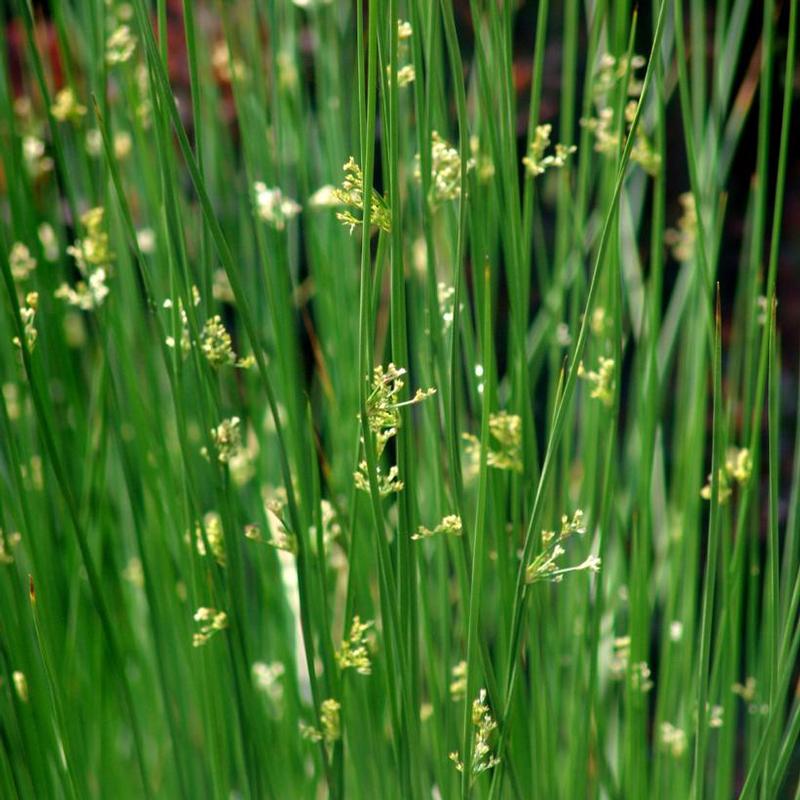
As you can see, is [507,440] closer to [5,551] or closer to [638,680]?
[638,680]

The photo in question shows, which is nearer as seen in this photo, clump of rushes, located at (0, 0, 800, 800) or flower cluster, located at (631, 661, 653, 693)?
clump of rushes, located at (0, 0, 800, 800)

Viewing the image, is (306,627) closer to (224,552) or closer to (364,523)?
(224,552)

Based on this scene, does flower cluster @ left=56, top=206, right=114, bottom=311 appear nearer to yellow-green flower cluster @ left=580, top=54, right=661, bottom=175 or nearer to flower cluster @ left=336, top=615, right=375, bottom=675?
flower cluster @ left=336, top=615, right=375, bottom=675

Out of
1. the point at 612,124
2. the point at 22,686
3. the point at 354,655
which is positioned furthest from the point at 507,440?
the point at 22,686

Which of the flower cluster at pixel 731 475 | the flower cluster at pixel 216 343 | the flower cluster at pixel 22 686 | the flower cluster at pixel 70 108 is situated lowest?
the flower cluster at pixel 22 686

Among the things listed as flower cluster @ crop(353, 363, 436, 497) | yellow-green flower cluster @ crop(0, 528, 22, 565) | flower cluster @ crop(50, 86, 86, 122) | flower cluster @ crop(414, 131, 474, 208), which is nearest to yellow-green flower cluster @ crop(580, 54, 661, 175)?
flower cluster @ crop(414, 131, 474, 208)

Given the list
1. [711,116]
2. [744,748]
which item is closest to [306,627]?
[711,116]

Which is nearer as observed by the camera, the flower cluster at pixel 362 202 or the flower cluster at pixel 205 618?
the flower cluster at pixel 362 202

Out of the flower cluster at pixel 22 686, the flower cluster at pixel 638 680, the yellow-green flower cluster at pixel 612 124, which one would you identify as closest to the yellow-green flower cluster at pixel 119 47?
the yellow-green flower cluster at pixel 612 124

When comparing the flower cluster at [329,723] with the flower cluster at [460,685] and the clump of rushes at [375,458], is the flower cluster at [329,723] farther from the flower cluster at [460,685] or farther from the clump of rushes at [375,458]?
the flower cluster at [460,685]

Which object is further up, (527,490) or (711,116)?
(711,116)

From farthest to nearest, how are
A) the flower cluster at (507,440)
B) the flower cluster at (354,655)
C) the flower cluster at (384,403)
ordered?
the flower cluster at (507,440)
the flower cluster at (354,655)
the flower cluster at (384,403)
